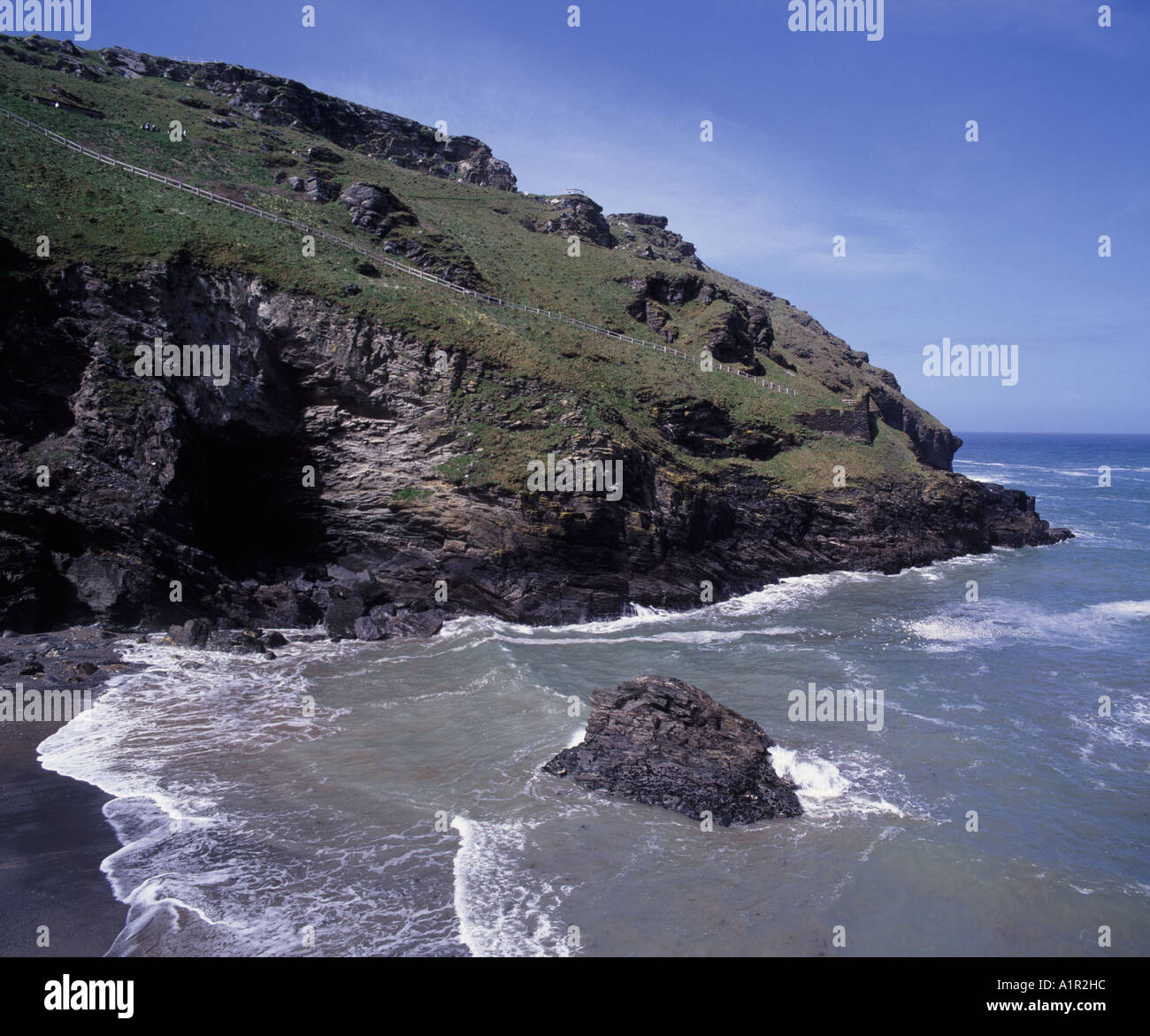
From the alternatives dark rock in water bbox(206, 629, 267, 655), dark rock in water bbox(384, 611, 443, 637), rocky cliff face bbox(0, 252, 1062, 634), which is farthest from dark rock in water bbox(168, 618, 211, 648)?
dark rock in water bbox(384, 611, 443, 637)

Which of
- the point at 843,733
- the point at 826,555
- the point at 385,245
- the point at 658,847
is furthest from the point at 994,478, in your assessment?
the point at 658,847

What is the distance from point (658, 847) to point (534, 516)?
18.1 metres

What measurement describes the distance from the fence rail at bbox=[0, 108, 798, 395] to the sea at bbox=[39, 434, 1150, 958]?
25.8 metres

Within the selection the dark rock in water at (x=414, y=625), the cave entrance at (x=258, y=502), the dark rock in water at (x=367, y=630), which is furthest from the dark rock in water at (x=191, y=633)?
the dark rock in water at (x=414, y=625)

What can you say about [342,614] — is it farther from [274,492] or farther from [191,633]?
[274,492]

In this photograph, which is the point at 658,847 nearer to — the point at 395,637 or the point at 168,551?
the point at 395,637

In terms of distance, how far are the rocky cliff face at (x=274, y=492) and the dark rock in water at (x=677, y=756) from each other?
498 inches

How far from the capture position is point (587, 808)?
13.8 meters

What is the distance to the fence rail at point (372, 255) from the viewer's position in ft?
121

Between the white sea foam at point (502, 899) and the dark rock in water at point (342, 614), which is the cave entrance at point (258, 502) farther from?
the white sea foam at point (502, 899)

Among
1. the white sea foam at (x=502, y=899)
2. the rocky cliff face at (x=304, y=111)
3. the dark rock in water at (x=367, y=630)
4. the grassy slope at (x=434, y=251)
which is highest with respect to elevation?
the rocky cliff face at (x=304, y=111)

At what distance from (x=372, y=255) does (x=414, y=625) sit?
87.9ft

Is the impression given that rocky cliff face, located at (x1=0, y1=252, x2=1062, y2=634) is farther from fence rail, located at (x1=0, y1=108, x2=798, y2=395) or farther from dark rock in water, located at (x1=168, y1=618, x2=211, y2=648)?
fence rail, located at (x1=0, y1=108, x2=798, y2=395)
